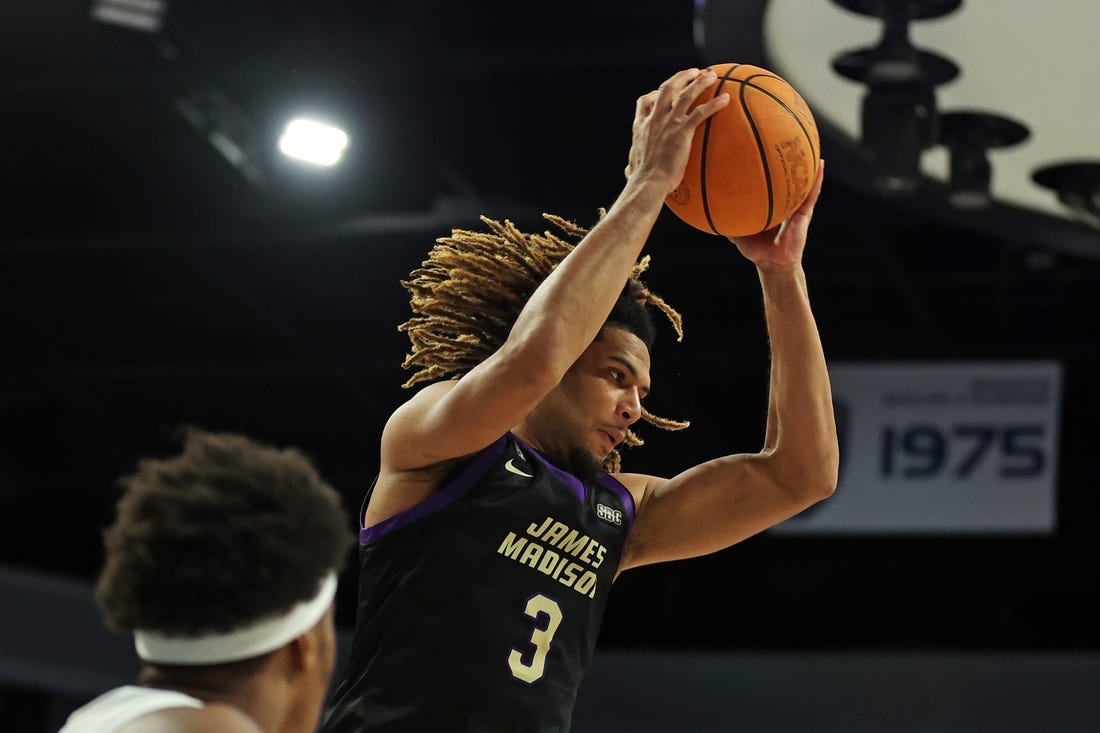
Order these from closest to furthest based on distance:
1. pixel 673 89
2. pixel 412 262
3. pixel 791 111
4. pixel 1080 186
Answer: pixel 673 89, pixel 791 111, pixel 1080 186, pixel 412 262

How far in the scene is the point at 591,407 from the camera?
320 cm

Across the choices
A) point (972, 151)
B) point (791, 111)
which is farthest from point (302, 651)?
point (972, 151)

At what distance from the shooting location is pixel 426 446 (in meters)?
2.80

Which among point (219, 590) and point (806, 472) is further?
point (806, 472)

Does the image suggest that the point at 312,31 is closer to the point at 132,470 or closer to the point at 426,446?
the point at 426,446

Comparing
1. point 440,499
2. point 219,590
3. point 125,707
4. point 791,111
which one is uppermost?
point 791,111

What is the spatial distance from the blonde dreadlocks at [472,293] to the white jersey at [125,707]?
1279 mm

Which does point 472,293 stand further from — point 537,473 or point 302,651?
point 302,651

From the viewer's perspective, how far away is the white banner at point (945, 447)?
29.9 feet

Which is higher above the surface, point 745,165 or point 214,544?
point 745,165

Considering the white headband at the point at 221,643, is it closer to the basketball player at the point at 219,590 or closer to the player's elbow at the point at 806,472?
the basketball player at the point at 219,590

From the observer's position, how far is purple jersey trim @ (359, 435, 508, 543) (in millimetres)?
2934

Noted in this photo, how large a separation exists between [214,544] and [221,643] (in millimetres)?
133

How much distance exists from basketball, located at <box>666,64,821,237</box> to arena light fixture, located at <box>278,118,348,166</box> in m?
4.83
